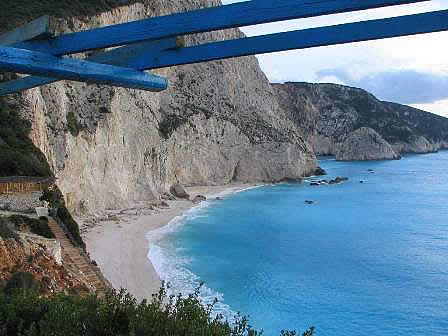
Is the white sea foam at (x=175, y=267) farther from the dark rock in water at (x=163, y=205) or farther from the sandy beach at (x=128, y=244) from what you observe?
the dark rock in water at (x=163, y=205)

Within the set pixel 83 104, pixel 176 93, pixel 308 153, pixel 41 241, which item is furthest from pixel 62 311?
pixel 308 153

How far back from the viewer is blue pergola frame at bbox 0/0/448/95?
9.58 feet

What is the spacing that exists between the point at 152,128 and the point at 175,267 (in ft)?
84.3

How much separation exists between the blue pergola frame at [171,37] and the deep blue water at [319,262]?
54.4 feet

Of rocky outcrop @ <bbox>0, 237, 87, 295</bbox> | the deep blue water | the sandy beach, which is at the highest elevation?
rocky outcrop @ <bbox>0, 237, 87, 295</bbox>

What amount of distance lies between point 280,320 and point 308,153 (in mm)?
61391

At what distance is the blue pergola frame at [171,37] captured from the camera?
292cm

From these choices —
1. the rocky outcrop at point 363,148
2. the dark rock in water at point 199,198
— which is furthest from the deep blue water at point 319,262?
the rocky outcrop at point 363,148

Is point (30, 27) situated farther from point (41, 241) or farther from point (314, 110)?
point (314, 110)

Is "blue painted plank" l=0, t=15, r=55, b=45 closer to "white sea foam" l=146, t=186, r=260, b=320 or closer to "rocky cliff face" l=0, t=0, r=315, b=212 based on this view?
"white sea foam" l=146, t=186, r=260, b=320

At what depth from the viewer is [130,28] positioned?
3.17m

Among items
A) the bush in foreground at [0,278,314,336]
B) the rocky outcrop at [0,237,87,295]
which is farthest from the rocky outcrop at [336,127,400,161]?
the bush in foreground at [0,278,314,336]

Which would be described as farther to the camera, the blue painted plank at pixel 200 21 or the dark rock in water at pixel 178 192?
the dark rock in water at pixel 178 192

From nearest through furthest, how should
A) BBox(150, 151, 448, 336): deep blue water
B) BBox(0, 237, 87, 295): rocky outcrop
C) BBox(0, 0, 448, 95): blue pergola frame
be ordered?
1. BBox(0, 0, 448, 95): blue pergola frame
2. BBox(0, 237, 87, 295): rocky outcrop
3. BBox(150, 151, 448, 336): deep blue water
